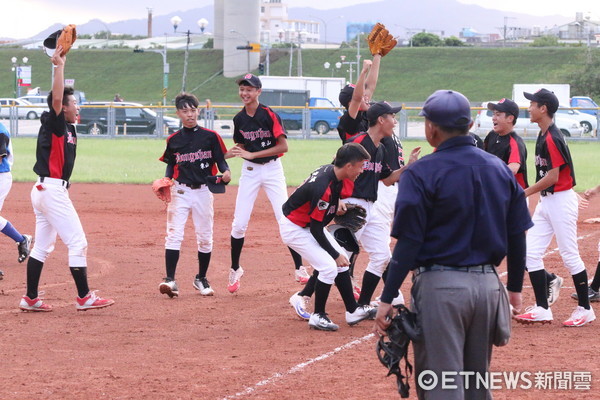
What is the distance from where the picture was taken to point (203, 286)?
9242 millimetres

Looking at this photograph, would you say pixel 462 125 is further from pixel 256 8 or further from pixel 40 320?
pixel 256 8

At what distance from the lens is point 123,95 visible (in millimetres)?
72812

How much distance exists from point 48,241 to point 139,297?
1.29m

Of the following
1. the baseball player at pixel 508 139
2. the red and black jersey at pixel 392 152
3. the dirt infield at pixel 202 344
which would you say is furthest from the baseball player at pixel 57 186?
the baseball player at pixel 508 139

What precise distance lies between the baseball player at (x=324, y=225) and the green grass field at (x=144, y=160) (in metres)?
11.2

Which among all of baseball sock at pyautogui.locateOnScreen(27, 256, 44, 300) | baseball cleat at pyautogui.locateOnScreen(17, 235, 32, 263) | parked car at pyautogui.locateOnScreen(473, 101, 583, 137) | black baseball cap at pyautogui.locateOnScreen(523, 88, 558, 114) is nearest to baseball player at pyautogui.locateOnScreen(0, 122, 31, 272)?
baseball cleat at pyautogui.locateOnScreen(17, 235, 32, 263)

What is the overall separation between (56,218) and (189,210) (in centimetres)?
159

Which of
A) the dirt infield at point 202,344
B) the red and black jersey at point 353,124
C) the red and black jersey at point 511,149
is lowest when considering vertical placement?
the dirt infield at point 202,344

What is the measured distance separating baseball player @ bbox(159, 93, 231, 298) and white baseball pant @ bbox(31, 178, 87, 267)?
1.13 meters

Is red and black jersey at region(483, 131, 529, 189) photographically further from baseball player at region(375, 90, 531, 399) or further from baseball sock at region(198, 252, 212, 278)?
baseball player at region(375, 90, 531, 399)

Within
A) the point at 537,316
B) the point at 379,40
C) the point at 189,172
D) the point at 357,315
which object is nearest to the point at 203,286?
the point at 189,172

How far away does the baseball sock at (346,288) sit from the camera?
7.67m

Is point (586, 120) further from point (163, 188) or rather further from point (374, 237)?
point (163, 188)

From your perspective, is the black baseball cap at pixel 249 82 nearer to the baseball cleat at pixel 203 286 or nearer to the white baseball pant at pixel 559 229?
the baseball cleat at pixel 203 286
